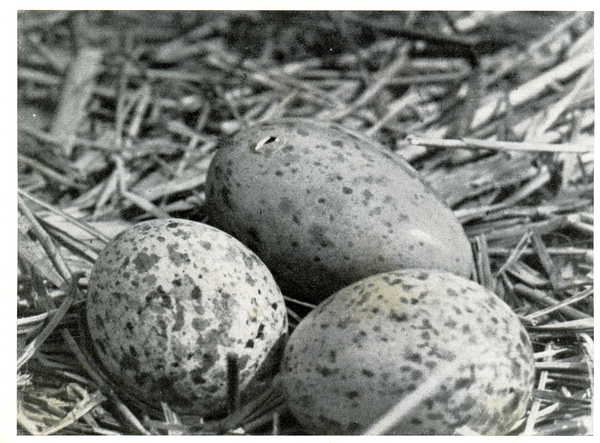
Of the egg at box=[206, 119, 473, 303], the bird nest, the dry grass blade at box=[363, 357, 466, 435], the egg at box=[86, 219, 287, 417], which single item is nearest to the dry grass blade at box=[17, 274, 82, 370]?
the bird nest

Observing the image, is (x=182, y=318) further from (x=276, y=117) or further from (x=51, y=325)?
(x=276, y=117)

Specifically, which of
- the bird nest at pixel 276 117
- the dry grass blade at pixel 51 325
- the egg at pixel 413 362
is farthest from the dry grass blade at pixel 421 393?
the dry grass blade at pixel 51 325

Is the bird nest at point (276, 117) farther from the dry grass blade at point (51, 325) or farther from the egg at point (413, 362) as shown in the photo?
the egg at point (413, 362)

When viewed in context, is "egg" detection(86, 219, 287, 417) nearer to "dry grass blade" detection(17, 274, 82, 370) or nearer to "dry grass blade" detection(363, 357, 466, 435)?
"dry grass blade" detection(17, 274, 82, 370)
